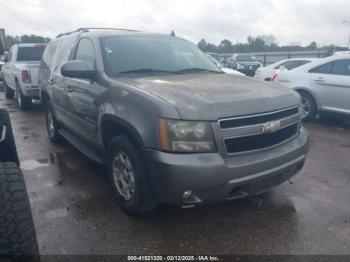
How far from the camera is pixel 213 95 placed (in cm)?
304

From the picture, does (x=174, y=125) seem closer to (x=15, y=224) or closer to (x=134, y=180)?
(x=134, y=180)

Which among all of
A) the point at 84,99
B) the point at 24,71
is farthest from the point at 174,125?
the point at 24,71

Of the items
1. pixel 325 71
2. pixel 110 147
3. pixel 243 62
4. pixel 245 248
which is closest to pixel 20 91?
pixel 110 147

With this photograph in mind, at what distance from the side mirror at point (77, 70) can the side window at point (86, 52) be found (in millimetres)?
184

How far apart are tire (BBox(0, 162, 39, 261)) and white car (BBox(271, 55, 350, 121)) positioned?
23.4 feet

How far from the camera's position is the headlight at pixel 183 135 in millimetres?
2795

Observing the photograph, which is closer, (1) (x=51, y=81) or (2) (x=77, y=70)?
(2) (x=77, y=70)

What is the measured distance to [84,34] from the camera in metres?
4.54

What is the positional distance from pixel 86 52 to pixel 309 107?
227 inches

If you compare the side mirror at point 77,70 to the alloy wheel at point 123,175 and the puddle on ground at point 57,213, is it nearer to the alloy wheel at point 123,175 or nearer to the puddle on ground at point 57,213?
the alloy wheel at point 123,175

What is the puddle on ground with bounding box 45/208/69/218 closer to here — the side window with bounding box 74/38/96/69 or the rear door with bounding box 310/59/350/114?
the side window with bounding box 74/38/96/69

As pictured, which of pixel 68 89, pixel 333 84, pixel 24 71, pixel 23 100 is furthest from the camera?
pixel 23 100

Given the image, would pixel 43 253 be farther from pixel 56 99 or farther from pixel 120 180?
pixel 56 99

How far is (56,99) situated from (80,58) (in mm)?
1068
